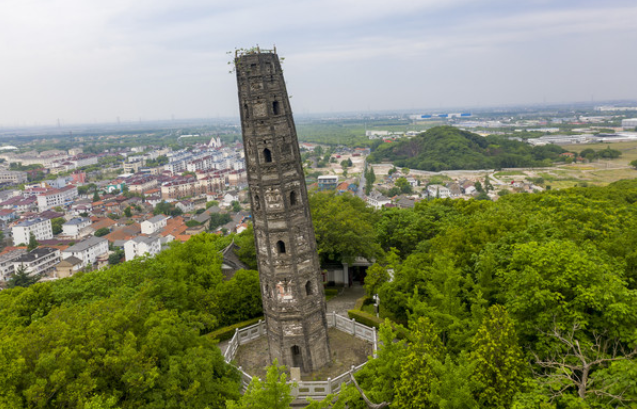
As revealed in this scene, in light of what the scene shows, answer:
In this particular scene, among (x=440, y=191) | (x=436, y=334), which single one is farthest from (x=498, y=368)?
(x=440, y=191)

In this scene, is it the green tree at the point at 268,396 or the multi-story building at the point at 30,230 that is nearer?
the green tree at the point at 268,396

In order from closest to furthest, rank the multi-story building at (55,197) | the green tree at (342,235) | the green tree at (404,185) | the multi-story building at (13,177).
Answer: the green tree at (342,235), the green tree at (404,185), the multi-story building at (55,197), the multi-story building at (13,177)

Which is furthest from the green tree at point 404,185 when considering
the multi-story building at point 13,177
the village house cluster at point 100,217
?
the multi-story building at point 13,177

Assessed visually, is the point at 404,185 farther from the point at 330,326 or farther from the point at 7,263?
the point at 7,263

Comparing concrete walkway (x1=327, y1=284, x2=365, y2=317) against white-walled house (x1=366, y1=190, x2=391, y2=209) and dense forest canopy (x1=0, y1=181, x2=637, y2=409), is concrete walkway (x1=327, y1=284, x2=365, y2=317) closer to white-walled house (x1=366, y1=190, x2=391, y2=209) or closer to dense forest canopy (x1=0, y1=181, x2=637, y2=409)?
dense forest canopy (x1=0, y1=181, x2=637, y2=409)

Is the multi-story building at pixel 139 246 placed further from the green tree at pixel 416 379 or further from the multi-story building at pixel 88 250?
the green tree at pixel 416 379

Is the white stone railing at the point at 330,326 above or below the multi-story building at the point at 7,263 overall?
above
